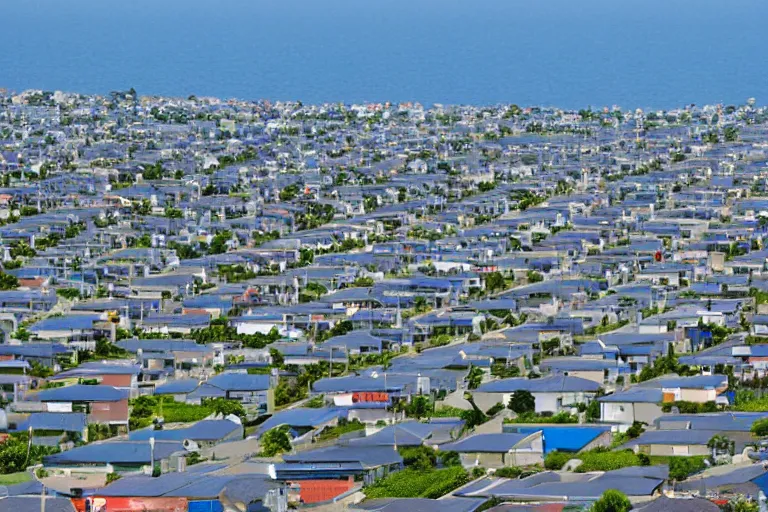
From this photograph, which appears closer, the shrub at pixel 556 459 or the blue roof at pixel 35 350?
the shrub at pixel 556 459

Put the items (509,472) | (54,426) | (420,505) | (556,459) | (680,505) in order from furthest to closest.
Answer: (54,426) → (556,459) → (509,472) → (420,505) → (680,505)

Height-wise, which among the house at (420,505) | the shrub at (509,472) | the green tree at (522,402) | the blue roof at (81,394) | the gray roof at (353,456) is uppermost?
the blue roof at (81,394)

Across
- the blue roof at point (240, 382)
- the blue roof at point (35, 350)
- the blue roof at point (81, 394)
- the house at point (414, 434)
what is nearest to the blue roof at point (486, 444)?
the house at point (414, 434)

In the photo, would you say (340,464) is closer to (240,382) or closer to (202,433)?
(202,433)

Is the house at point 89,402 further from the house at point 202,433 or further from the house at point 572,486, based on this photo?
the house at point 572,486

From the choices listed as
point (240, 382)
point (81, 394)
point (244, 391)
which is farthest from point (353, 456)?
point (240, 382)

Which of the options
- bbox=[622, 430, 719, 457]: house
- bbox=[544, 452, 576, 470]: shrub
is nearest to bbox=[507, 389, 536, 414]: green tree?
bbox=[622, 430, 719, 457]: house
